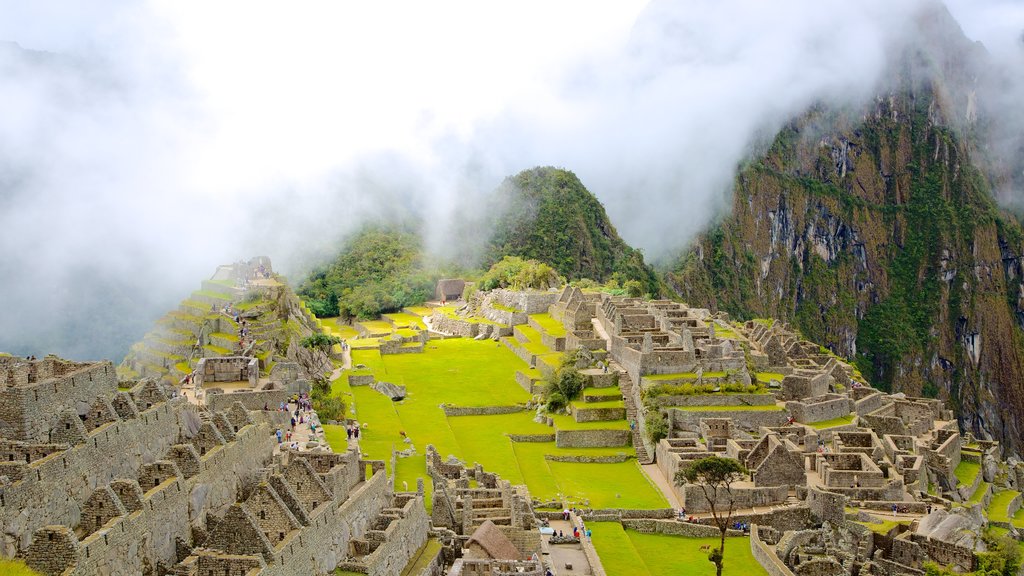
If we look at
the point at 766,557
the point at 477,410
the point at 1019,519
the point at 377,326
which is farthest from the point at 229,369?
the point at 377,326

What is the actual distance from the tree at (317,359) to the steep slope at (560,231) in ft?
179

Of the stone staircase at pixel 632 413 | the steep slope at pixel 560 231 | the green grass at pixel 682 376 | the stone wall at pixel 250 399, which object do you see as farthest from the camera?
the steep slope at pixel 560 231

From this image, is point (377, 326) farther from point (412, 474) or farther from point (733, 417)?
point (412, 474)

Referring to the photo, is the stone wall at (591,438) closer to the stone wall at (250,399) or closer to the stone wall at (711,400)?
the stone wall at (711,400)

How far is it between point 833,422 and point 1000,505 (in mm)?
7835

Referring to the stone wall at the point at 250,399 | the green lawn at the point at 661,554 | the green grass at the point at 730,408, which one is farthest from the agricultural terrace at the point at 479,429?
the green grass at the point at 730,408

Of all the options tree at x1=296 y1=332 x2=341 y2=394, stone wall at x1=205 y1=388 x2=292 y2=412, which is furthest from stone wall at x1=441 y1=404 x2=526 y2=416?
stone wall at x1=205 y1=388 x2=292 y2=412

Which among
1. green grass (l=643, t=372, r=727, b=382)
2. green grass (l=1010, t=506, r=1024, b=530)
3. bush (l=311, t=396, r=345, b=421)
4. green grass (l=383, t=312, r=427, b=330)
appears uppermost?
bush (l=311, t=396, r=345, b=421)

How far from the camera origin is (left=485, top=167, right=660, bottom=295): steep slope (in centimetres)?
11600

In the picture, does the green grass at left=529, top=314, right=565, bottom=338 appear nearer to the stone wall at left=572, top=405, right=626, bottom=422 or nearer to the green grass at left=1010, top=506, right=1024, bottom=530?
the stone wall at left=572, top=405, right=626, bottom=422

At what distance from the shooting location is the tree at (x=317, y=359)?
4612 cm

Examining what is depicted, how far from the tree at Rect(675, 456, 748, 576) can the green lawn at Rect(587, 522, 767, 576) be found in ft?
1.86

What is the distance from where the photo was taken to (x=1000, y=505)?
5022 cm

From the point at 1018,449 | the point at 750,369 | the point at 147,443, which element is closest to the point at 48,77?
the point at 147,443
